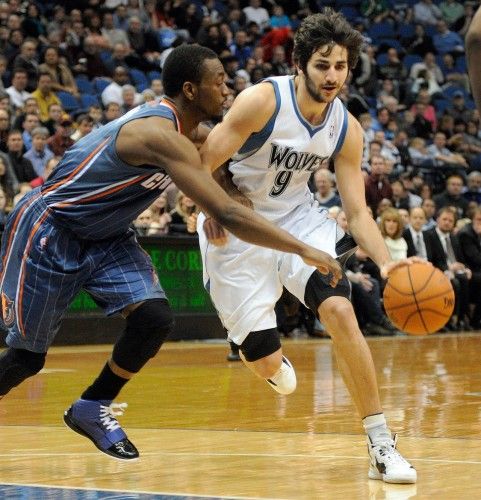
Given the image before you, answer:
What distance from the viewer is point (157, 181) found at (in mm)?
5051

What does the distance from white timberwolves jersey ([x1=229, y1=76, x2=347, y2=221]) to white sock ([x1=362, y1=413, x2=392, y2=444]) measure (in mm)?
1104

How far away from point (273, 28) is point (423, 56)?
3.88m

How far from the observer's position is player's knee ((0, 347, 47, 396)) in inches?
205

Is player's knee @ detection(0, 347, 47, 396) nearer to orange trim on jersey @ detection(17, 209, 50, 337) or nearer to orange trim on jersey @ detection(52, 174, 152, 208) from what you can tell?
orange trim on jersey @ detection(17, 209, 50, 337)

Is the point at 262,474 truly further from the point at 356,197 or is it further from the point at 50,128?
the point at 50,128

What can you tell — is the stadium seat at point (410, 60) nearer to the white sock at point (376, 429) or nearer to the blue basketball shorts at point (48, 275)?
the blue basketball shorts at point (48, 275)

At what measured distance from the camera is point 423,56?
75.4ft

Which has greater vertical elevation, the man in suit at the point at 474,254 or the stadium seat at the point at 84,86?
the stadium seat at the point at 84,86

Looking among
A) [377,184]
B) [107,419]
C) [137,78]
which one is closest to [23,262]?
[107,419]

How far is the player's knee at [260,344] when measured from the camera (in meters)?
5.73

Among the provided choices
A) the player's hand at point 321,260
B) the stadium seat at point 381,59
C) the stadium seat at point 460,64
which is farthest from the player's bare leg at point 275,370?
the stadium seat at point 460,64

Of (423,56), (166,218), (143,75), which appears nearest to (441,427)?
(166,218)

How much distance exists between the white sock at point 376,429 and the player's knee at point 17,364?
1424 millimetres

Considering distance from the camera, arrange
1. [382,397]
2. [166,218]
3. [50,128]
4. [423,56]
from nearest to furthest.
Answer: [382,397], [166,218], [50,128], [423,56]
